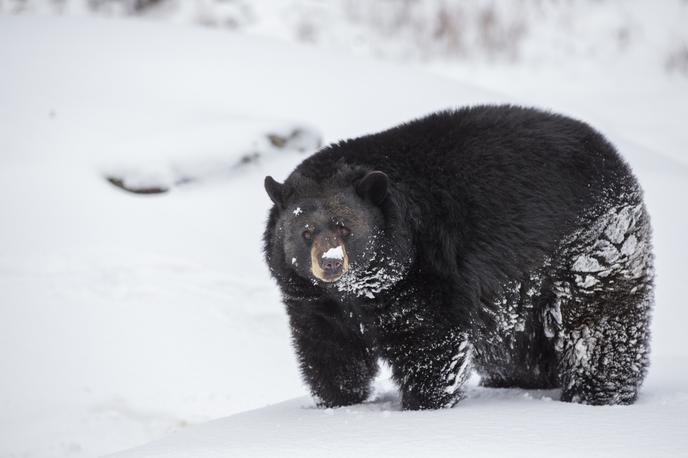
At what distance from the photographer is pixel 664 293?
8.62 meters

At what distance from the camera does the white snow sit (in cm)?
417

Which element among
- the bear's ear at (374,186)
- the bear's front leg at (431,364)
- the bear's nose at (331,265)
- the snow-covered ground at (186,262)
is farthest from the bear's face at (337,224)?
the snow-covered ground at (186,262)

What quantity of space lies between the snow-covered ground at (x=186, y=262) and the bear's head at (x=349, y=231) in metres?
0.70

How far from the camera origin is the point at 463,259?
444 centimetres

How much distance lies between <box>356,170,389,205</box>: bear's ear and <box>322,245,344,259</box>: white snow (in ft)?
1.16

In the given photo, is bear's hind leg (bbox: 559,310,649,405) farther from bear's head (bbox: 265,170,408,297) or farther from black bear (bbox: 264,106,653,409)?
bear's head (bbox: 265,170,408,297)

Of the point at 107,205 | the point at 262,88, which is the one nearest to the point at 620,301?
the point at 107,205

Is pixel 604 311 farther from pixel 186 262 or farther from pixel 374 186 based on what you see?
pixel 186 262

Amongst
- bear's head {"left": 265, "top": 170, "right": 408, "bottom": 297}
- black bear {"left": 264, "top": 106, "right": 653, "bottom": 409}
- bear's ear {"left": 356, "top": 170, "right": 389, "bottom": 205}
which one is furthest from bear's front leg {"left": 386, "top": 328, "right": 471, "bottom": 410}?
bear's ear {"left": 356, "top": 170, "right": 389, "bottom": 205}

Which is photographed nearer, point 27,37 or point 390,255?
point 390,255

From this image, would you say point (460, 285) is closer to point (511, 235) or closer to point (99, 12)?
point (511, 235)

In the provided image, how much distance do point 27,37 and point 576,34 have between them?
13.9 m

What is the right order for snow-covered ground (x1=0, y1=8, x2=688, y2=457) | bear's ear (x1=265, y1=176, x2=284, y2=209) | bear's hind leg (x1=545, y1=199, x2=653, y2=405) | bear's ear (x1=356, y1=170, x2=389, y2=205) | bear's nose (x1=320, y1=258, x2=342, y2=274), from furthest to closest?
bear's hind leg (x1=545, y1=199, x2=653, y2=405), bear's ear (x1=265, y1=176, x2=284, y2=209), bear's ear (x1=356, y1=170, x2=389, y2=205), bear's nose (x1=320, y1=258, x2=342, y2=274), snow-covered ground (x1=0, y1=8, x2=688, y2=457)

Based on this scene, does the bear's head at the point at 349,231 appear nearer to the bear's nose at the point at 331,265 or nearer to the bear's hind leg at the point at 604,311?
the bear's nose at the point at 331,265
